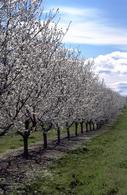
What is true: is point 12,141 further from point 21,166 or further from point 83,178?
point 83,178

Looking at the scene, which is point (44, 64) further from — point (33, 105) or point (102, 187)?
point (102, 187)

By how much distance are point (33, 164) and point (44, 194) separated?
27.6 ft

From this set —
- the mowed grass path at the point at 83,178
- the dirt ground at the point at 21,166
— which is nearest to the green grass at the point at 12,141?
the dirt ground at the point at 21,166

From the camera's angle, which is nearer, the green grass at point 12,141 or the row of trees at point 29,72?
the row of trees at point 29,72

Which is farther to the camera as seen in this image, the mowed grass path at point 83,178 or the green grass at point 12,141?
the green grass at point 12,141

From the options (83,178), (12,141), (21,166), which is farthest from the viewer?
(12,141)

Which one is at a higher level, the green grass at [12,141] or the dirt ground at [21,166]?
the green grass at [12,141]

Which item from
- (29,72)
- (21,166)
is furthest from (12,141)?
(29,72)

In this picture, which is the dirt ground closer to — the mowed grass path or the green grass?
the mowed grass path

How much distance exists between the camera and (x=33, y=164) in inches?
1024

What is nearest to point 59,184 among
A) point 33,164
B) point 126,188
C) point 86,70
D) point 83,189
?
point 83,189

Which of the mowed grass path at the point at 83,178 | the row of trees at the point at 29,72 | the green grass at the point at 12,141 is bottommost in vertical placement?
the mowed grass path at the point at 83,178

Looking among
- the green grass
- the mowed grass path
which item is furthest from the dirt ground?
the green grass

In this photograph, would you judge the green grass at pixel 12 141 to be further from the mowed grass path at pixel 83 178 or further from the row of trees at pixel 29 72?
the mowed grass path at pixel 83 178
